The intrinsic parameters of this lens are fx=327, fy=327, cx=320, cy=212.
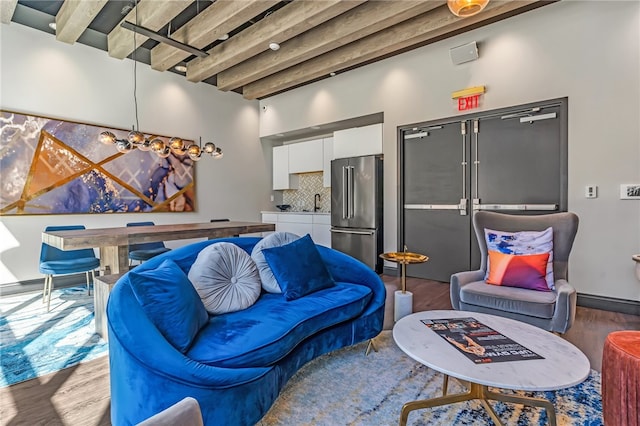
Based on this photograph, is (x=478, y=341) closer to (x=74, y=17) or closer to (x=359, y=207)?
(x=359, y=207)

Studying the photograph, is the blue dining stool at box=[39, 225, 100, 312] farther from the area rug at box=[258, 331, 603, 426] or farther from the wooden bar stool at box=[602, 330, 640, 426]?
the wooden bar stool at box=[602, 330, 640, 426]

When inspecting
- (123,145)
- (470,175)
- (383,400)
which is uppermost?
(123,145)

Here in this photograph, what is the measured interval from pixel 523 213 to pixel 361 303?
8.87 ft

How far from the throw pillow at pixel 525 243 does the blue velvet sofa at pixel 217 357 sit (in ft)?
5.19

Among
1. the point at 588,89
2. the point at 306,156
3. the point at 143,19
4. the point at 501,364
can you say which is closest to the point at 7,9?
the point at 143,19

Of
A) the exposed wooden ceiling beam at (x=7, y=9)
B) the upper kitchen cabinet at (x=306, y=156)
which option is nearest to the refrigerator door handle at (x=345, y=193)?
the upper kitchen cabinet at (x=306, y=156)

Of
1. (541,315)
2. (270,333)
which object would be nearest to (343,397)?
(270,333)

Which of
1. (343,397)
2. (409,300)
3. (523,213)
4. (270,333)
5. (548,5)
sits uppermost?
(548,5)

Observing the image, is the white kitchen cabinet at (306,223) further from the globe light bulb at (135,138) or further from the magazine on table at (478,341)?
the magazine on table at (478,341)

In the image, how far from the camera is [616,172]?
3.23m

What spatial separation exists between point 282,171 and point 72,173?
3441mm

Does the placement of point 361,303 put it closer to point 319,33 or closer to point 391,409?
point 391,409

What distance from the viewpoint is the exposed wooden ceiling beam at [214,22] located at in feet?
11.4

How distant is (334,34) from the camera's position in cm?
402
